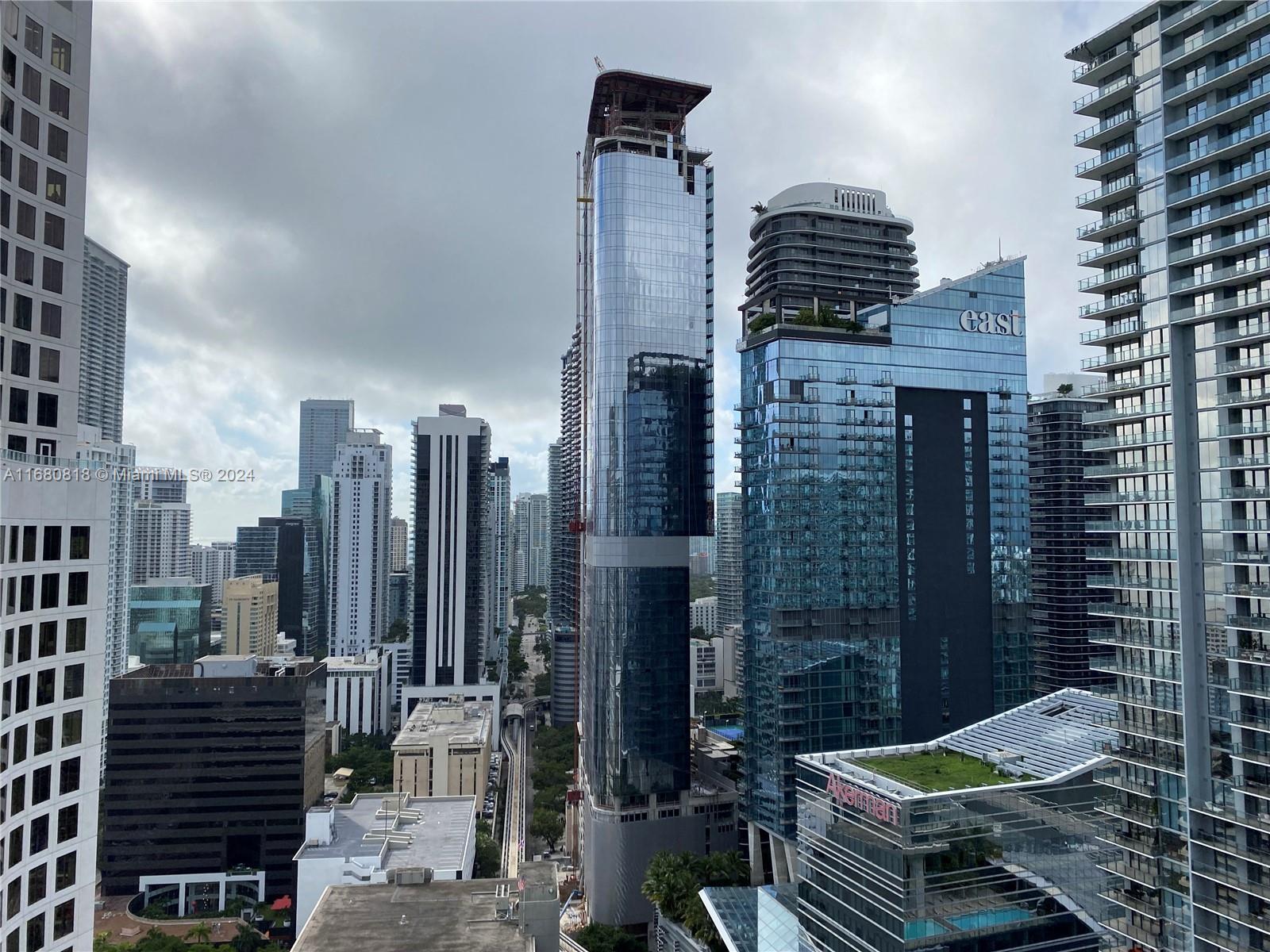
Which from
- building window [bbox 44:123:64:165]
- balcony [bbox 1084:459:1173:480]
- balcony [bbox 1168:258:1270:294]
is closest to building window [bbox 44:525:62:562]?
building window [bbox 44:123:64:165]

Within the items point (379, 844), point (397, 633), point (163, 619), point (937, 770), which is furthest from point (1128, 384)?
point (397, 633)

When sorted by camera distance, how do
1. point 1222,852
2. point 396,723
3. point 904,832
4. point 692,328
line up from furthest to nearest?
1. point 396,723
2. point 692,328
3. point 904,832
4. point 1222,852

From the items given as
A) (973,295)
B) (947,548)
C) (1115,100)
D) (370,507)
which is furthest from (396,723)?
(1115,100)

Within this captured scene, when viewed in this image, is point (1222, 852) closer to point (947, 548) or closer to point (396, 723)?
point (947, 548)

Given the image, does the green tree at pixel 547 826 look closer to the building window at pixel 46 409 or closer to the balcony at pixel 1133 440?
the balcony at pixel 1133 440

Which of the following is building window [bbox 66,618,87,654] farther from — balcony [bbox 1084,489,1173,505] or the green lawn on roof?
balcony [bbox 1084,489,1173,505]

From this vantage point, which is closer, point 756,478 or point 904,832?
point 904,832

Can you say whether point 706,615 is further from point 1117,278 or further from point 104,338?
point 1117,278
